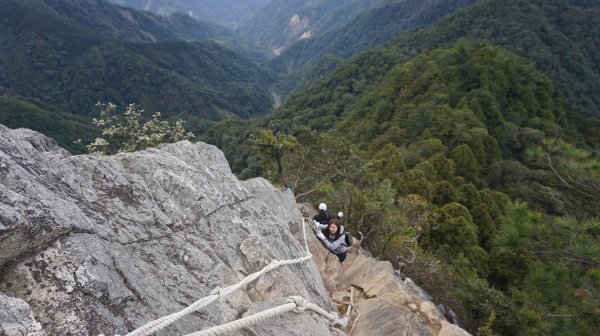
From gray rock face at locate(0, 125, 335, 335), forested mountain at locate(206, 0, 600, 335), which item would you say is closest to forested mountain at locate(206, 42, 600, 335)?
forested mountain at locate(206, 0, 600, 335)

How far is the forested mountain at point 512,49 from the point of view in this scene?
10791 centimetres

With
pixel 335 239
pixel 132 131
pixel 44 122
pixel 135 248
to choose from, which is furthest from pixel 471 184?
pixel 44 122

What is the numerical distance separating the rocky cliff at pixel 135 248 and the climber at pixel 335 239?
93.1 inches

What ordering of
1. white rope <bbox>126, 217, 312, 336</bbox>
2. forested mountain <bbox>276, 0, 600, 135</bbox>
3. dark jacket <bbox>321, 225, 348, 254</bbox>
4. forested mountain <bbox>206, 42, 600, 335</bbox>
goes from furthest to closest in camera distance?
forested mountain <bbox>276, 0, 600, 135</bbox>, dark jacket <bbox>321, 225, 348, 254</bbox>, forested mountain <bbox>206, 42, 600, 335</bbox>, white rope <bbox>126, 217, 312, 336</bbox>

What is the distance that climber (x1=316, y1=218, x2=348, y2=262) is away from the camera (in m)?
9.87

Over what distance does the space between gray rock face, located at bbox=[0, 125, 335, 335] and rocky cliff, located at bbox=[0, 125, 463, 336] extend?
1 centimetres

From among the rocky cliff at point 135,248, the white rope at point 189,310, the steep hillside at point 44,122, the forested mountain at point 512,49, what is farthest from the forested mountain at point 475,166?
the steep hillside at point 44,122

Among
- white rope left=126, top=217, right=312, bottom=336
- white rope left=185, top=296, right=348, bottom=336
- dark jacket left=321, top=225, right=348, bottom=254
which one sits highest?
white rope left=126, top=217, right=312, bottom=336

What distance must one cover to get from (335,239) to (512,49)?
431 ft

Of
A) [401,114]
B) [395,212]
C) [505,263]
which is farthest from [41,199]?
[401,114]

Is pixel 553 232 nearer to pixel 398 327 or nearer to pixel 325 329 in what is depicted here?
pixel 398 327

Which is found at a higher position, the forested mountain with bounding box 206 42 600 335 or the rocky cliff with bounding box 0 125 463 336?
the rocky cliff with bounding box 0 125 463 336

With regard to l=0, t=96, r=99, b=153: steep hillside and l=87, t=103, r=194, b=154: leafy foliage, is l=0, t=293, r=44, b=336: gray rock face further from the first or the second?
l=0, t=96, r=99, b=153: steep hillside

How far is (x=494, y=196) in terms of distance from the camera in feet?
125
